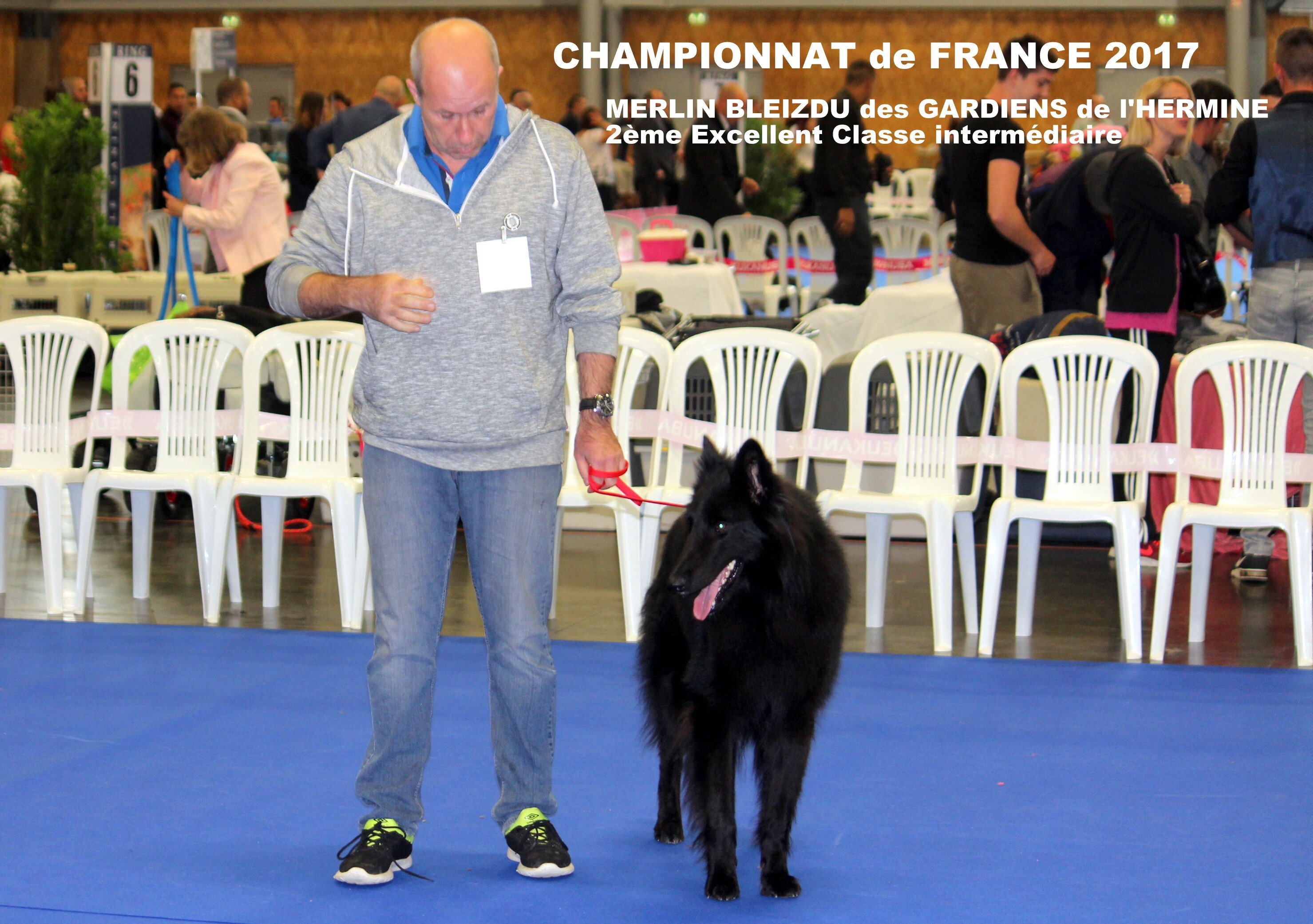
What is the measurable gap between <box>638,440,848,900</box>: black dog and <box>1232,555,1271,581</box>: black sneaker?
3.41 metres

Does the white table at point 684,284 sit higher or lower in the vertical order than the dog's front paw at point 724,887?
higher

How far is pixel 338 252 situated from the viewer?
2674 mm

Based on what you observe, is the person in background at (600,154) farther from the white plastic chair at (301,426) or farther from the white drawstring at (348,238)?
the white drawstring at (348,238)

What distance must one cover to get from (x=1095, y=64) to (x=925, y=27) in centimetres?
226

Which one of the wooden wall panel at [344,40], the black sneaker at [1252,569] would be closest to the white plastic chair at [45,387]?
the black sneaker at [1252,569]

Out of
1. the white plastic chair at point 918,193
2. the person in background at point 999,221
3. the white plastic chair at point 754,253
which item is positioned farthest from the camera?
the white plastic chair at point 918,193

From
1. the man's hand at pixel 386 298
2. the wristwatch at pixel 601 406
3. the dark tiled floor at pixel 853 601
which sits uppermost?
the man's hand at pixel 386 298

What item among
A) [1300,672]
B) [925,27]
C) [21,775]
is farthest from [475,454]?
[925,27]

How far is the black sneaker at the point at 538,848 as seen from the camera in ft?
8.93

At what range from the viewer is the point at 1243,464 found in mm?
4648

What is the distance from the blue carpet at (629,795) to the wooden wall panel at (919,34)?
1637 cm

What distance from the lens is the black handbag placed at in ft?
18.5

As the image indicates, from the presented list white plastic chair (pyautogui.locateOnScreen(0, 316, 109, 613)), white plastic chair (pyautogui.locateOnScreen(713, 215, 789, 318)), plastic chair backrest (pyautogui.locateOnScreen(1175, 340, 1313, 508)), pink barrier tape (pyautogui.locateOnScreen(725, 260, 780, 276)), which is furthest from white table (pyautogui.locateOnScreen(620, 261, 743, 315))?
plastic chair backrest (pyautogui.locateOnScreen(1175, 340, 1313, 508))

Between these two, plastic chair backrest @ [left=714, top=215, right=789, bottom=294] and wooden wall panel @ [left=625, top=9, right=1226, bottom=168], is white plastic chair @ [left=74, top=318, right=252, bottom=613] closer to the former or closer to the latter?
plastic chair backrest @ [left=714, top=215, right=789, bottom=294]
